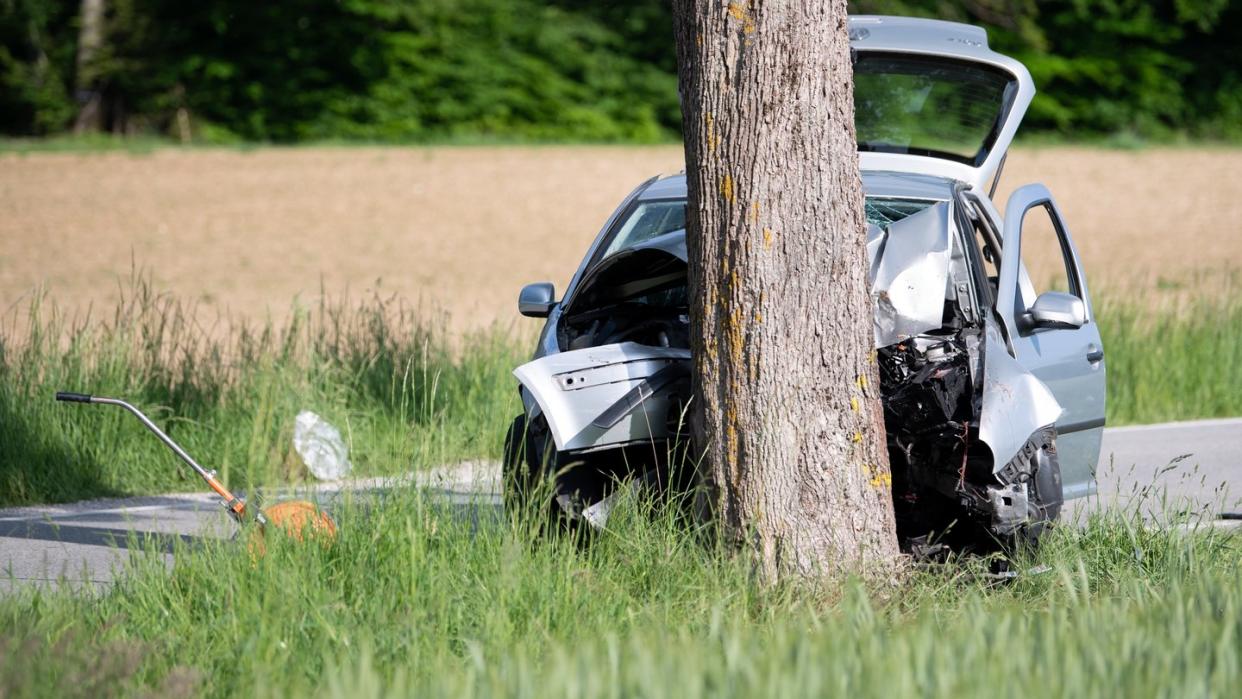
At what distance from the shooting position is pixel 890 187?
264 inches

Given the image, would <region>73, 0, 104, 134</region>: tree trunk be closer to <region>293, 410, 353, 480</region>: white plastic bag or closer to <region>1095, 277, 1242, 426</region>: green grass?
<region>1095, 277, 1242, 426</region>: green grass

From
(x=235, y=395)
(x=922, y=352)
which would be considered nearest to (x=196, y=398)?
(x=235, y=395)

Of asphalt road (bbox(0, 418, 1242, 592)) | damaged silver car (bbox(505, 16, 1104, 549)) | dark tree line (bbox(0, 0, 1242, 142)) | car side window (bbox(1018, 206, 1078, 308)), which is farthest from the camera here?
dark tree line (bbox(0, 0, 1242, 142))

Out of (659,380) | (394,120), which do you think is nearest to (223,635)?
(659,380)

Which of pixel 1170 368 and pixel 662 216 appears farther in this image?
pixel 1170 368

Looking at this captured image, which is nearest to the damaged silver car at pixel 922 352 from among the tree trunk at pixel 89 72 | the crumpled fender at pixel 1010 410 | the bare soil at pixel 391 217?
the crumpled fender at pixel 1010 410

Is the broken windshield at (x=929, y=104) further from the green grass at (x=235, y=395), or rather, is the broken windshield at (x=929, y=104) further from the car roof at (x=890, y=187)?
the green grass at (x=235, y=395)

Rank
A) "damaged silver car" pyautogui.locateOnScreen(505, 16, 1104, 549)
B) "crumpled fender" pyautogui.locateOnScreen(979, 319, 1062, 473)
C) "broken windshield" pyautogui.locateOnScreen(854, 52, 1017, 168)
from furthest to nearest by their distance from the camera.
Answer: "broken windshield" pyautogui.locateOnScreen(854, 52, 1017, 168)
"damaged silver car" pyautogui.locateOnScreen(505, 16, 1104, 549)
"crumpled fender" pyautogui.locateOnScreen(979, 319, 1062, 473)

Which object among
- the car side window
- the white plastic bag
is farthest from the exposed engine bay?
the car side window

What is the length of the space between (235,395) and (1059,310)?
16.4ft

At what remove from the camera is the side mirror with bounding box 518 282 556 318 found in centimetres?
668

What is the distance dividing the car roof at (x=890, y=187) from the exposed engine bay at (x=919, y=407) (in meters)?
0.66

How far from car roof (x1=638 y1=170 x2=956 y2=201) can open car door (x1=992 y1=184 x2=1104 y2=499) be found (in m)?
0.40

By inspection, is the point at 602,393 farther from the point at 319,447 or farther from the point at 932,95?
the point at 932,95
